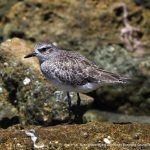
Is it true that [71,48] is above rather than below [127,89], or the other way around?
above

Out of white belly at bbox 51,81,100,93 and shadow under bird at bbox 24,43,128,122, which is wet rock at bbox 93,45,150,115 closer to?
shadow under bird at bbox 24,43,128,122

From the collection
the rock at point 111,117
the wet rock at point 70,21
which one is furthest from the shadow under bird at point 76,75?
the wet rock at point 70,21

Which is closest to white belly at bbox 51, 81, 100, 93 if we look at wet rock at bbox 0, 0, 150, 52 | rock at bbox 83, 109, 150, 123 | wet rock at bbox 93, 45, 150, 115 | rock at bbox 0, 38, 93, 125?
rock at bbox 0, 38, 93, 125

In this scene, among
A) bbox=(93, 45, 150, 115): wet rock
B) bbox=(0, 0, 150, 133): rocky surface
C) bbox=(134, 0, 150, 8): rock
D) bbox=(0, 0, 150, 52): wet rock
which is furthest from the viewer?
bbox=(134, 0, 150, 8): rock

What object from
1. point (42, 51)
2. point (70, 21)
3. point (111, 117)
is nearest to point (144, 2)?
point (70, 21)

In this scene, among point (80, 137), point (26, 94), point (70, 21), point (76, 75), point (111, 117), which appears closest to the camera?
point (80, 137)

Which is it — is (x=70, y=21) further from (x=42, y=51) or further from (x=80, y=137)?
(x=80, y=137)

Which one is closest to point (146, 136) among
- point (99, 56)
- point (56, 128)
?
point (56, 128)
